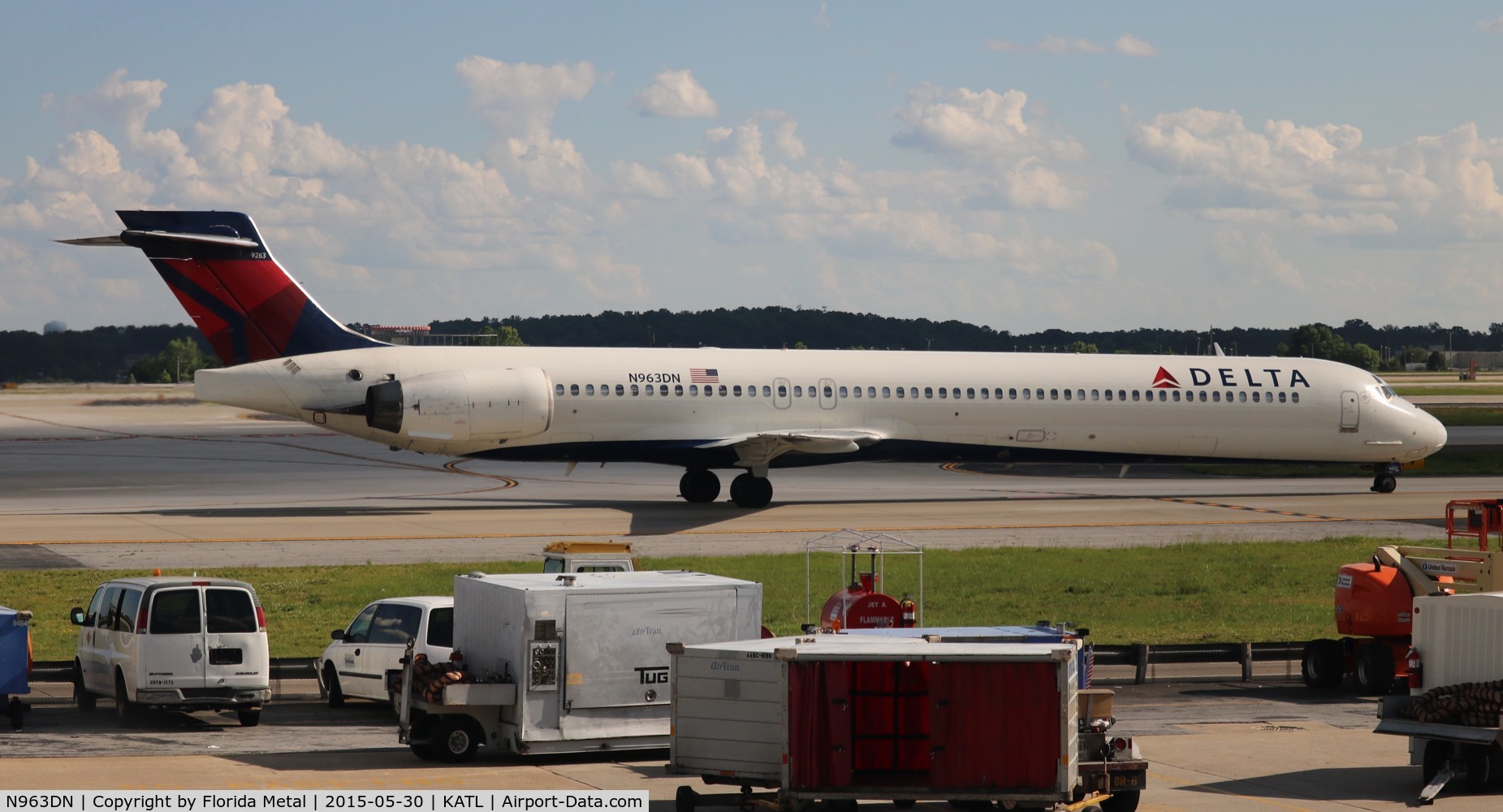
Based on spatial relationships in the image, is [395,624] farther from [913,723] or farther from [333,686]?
[913,723]

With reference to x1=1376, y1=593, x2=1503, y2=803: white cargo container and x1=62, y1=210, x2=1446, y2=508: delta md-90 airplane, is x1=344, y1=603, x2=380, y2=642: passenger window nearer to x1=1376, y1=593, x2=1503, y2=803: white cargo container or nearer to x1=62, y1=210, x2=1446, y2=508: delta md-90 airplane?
x1=1376, y1=593, x2=1503, y2=803: white cargo container

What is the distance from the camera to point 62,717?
755 inches

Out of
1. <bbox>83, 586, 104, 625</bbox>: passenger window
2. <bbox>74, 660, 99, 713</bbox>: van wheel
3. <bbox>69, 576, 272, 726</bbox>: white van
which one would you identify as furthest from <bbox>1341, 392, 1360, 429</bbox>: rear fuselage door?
<bbox>74, 660, 99, 713</bbox>: van wheel

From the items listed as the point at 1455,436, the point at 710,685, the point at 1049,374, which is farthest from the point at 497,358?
the point at 1455,436

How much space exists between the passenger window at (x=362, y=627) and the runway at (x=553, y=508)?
10767 mm

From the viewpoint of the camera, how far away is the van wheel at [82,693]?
19781 mm

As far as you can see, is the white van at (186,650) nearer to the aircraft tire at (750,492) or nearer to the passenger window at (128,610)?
the passenger window at (128,610)

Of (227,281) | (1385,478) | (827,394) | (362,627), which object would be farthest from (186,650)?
(1385,478)

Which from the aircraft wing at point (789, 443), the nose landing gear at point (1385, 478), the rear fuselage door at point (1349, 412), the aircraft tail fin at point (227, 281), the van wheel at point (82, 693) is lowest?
the van wheel at point (82, 693)

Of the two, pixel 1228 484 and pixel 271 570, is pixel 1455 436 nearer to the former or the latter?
pixel 1228 484

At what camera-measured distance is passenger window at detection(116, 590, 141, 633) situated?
61.4 ft

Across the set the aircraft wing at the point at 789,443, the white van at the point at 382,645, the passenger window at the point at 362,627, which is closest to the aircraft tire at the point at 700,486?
the aircraft wing at the point at 789,443

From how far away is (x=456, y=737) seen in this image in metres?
16.3

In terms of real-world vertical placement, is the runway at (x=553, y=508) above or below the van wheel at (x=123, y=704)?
above
